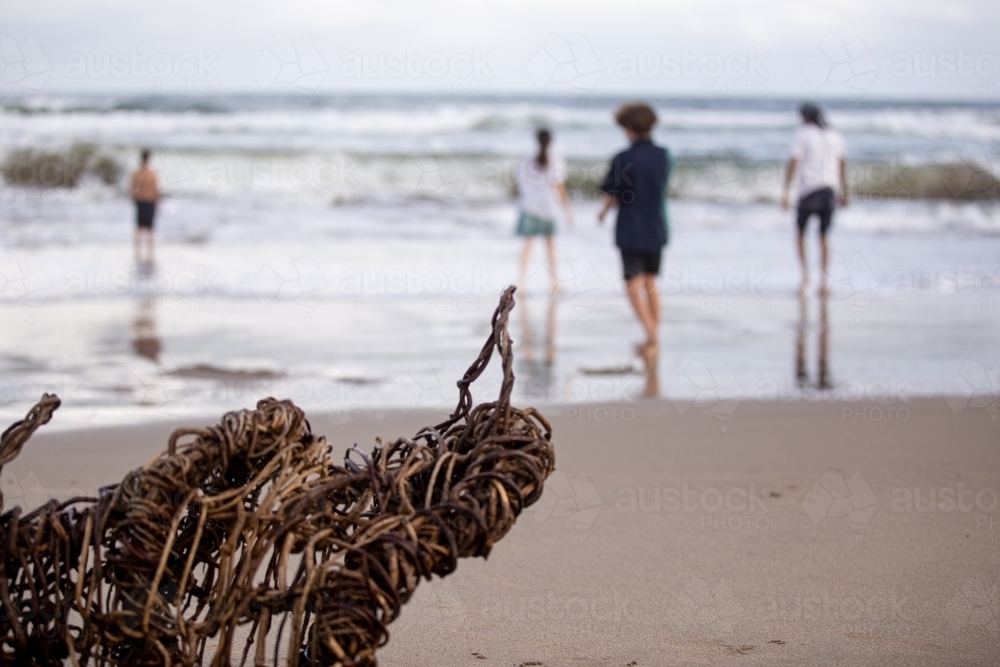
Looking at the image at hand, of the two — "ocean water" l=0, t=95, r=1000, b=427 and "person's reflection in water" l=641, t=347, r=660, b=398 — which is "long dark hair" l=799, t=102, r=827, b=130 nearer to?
"ocean water" l=0, t=95, r=1000, b=427

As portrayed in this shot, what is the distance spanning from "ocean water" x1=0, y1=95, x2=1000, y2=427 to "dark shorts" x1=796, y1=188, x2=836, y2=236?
69cm

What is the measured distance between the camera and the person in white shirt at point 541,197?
10.8 meters

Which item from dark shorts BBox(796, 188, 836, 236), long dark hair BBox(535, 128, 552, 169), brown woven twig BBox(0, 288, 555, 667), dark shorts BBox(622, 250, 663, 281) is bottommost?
brown woven twig BBox(0, 288, 555, 667)

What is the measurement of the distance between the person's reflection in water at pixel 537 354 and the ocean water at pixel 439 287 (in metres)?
0.03

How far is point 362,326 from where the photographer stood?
8.58 metres

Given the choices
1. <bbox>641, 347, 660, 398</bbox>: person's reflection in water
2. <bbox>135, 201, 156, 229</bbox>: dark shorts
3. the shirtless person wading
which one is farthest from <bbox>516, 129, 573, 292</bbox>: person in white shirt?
<bbox>135, 201, 156, 229</bbox>: dark shorts

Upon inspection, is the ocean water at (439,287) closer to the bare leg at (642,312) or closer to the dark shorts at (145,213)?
the bare leg at (642,312)

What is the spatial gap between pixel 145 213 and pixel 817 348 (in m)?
8.78

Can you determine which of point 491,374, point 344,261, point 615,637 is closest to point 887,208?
point 344,261

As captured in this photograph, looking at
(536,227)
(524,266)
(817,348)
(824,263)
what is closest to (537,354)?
(817,348)

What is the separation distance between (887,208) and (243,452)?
58.9ft

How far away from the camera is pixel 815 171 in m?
10.8

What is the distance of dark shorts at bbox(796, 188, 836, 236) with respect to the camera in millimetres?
10867

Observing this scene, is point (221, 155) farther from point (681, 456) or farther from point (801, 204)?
point (681, 456)
